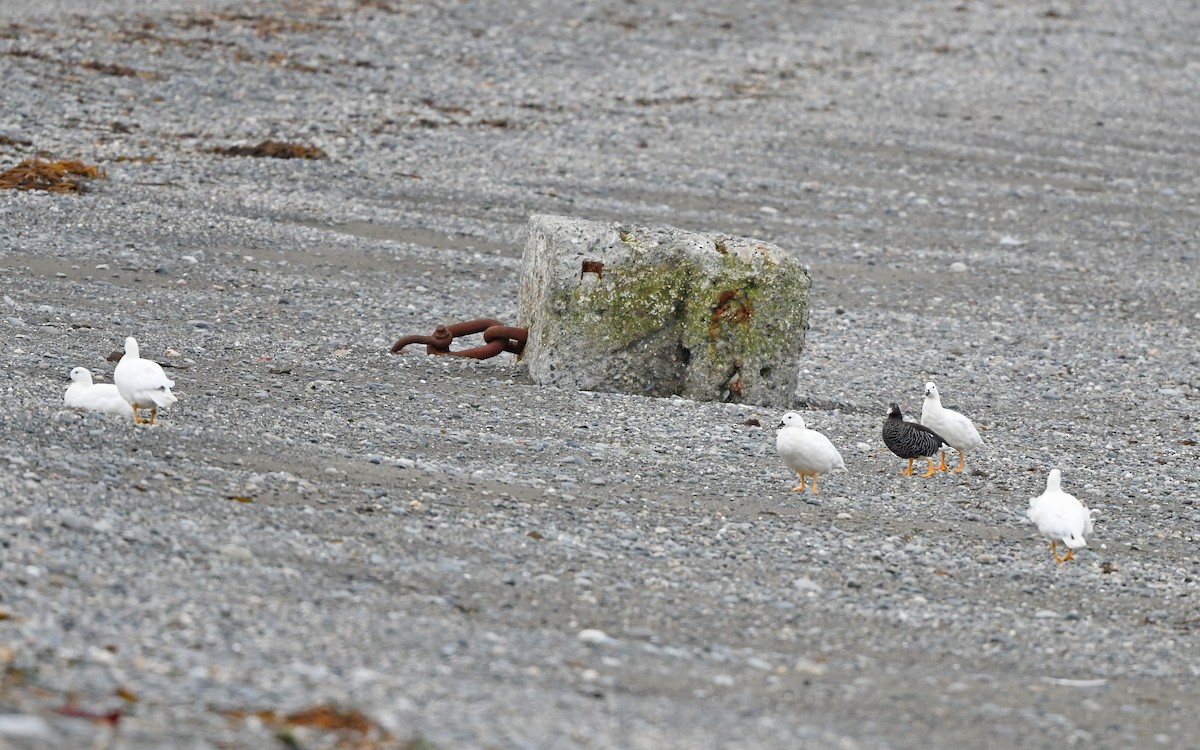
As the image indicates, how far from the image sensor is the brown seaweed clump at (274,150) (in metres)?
16.7

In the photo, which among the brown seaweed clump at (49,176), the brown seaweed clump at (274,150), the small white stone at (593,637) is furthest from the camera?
the brown seaweed clump at (274,150)

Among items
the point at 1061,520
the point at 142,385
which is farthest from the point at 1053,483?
the point at 142,385

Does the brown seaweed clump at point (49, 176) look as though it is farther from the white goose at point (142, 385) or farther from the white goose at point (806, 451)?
the white goose at point (806, 451)

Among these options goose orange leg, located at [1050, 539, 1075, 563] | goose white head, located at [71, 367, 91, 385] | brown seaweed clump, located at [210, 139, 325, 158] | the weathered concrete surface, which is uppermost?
Answer: brown seaweed clump, located at [210, 139, 325, 158]

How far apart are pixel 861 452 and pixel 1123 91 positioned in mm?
16680

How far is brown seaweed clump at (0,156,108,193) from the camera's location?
14.3 meters

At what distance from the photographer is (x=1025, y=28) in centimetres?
2722

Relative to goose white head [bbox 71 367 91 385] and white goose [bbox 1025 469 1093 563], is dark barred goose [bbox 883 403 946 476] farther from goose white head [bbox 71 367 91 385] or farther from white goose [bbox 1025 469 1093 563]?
goose white head [bbox 71 367 91 385]

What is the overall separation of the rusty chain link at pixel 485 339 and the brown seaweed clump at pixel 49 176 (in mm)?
5244

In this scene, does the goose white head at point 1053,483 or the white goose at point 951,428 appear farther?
the white goose at point 951,428

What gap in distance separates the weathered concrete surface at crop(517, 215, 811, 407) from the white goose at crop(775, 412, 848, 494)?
180cm

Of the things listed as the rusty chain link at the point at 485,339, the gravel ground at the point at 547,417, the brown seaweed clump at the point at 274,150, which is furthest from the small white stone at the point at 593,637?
the brown seaweed clump at the point at 274,150

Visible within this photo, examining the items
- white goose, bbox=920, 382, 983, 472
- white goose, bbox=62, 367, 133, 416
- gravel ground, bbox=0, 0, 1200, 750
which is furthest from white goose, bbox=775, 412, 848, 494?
white goose, bbox=62, 367, 133, 416

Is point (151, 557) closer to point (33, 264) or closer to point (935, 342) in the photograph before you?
point (33, 264)
